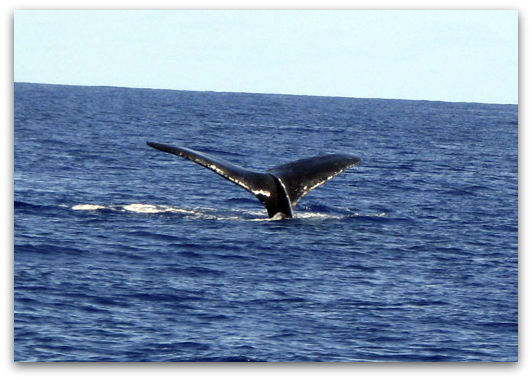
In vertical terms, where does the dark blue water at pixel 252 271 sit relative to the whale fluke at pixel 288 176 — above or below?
below

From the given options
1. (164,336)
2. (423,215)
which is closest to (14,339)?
(164,336)

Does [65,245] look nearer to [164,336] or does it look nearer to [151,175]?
[164,336]

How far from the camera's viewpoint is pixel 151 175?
28.5 m

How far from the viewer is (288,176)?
1805 cm

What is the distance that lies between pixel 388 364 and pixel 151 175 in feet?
61.5

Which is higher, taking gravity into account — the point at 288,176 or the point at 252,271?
the point at 288,176

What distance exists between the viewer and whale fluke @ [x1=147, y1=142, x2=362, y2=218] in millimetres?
17578

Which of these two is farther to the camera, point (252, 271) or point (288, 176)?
point (288, 176)

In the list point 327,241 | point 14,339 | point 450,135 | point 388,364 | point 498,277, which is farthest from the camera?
point 450,135

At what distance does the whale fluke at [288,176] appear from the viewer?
→ 1758 cm

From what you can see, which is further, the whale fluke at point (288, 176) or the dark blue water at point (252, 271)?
the whale fluke at point (288, 176)

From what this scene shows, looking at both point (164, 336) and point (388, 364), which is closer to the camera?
point (388, 364)

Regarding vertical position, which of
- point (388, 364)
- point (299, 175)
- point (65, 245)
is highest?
point (299, 175)

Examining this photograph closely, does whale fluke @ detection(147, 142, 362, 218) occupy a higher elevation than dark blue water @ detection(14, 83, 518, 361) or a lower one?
higher
